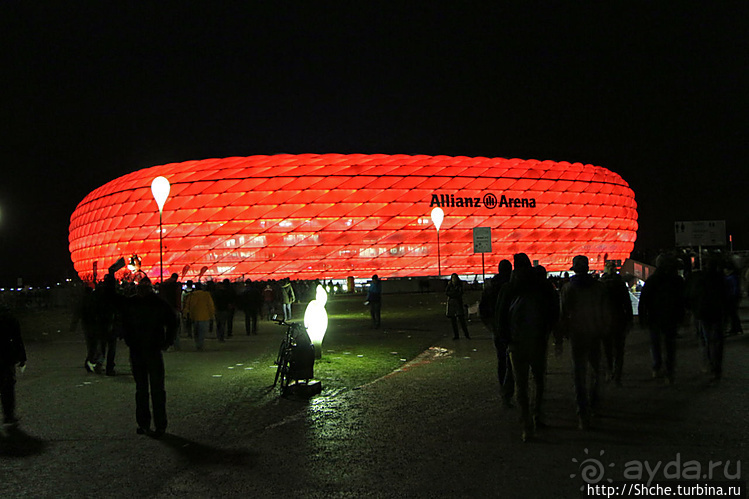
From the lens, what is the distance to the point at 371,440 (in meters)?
5.73

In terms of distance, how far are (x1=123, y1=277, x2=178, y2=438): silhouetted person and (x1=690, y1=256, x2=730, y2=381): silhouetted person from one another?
6.24 metres

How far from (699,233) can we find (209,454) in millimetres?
15024

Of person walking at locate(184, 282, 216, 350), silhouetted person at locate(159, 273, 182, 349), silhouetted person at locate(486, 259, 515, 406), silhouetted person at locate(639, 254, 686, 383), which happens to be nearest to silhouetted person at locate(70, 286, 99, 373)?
person walking at locate(184, 282, 216, 350)

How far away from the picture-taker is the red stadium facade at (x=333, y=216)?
216ft

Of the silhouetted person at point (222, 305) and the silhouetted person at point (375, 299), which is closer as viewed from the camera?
the silhouetted person at point (222, 305)

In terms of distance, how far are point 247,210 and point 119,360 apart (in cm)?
5389

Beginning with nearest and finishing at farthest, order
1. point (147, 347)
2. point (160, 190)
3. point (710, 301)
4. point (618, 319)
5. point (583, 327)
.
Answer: point (583, 327)
point (147, 347)
point (618, 319)
point (710, 301)
point (160, 190)

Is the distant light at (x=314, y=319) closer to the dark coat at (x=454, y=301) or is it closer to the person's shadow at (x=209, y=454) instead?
the person's shadow at (x=209, y=454)

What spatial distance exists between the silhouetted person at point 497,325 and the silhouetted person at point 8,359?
15.7 ft

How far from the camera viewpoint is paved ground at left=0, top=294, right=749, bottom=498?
455cm

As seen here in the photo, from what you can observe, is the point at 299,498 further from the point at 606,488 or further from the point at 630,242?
the point at 630,242

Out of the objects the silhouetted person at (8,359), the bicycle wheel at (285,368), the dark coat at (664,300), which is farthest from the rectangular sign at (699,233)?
the silhouetted person at (8,359)

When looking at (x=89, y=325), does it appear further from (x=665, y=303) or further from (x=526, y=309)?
(x=665, y=303)

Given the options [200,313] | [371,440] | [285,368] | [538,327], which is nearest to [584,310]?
[538,327]
